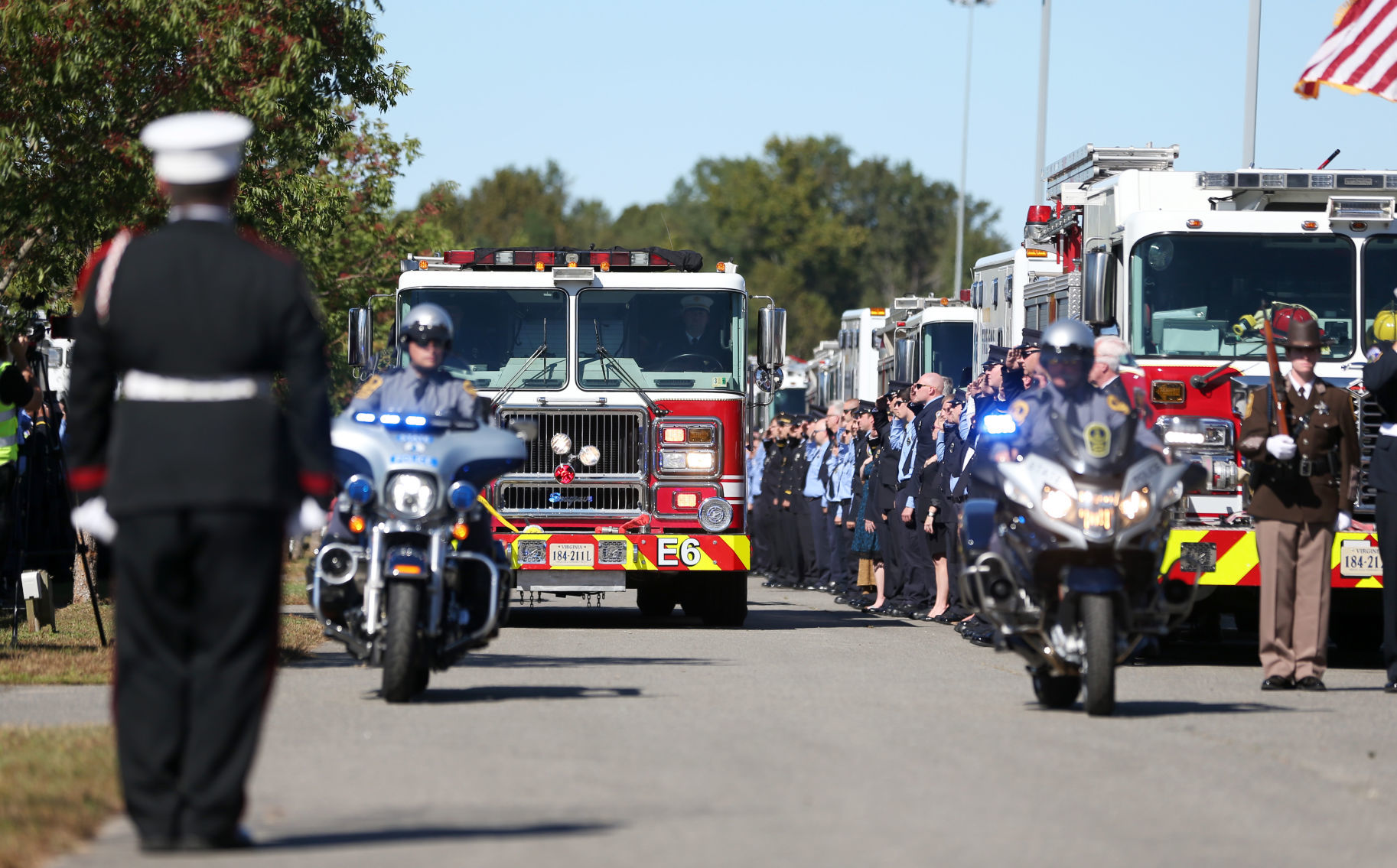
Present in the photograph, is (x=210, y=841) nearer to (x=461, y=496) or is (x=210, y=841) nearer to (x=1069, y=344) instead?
(x=461, y=496)

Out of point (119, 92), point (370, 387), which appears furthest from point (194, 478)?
point (119, 92)

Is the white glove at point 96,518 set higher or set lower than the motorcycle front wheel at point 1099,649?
higher

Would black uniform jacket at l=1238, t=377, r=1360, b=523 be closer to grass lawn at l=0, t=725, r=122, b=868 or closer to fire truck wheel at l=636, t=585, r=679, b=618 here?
grass lawn at l=0, t=725, r=122, b=868

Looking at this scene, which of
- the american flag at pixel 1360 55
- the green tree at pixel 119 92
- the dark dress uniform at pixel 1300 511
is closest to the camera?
the dark dress uniform at pixel 1300 511

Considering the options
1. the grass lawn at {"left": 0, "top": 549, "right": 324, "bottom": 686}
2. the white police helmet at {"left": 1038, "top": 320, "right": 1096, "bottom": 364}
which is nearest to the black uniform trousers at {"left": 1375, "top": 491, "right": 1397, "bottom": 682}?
the white police helmet at {"left": 1038, "top": 320, "right": 1096, "bottom": 364}

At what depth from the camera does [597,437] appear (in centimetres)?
1798

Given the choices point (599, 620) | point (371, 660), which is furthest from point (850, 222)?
point (371, 660)

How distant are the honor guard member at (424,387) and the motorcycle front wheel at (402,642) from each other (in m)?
1.17

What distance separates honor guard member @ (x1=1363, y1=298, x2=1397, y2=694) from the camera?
40.5 ft

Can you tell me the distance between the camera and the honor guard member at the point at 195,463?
6.30 metres

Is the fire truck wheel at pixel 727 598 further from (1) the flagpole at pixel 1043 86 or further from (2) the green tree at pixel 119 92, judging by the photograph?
(1) the flagpole at pixel 1043 86

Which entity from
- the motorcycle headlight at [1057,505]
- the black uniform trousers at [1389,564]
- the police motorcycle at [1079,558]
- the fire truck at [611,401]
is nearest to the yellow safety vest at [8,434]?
the fire truck at [611,401]

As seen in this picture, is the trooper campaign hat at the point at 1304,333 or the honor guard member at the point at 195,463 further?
the trooper campaign hat at the point at 1304,333

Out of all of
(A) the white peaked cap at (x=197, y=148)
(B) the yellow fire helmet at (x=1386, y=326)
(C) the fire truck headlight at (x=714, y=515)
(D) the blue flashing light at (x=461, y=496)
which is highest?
(A) the white peaked cap at (x=197, y=148)
